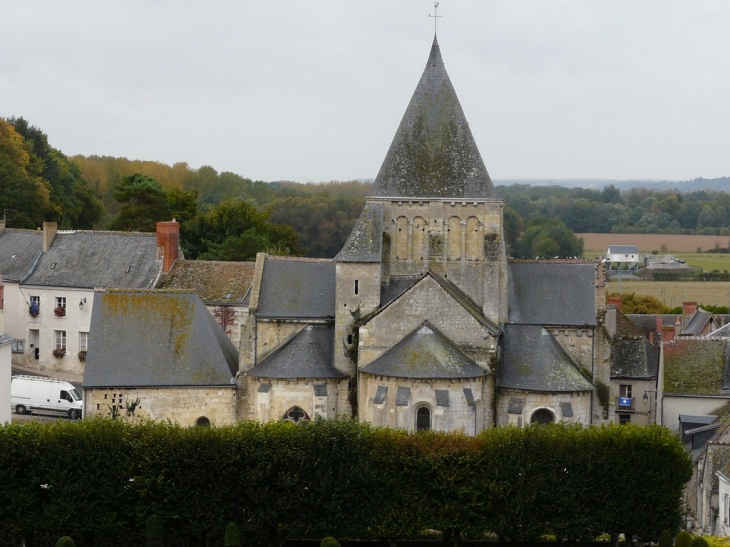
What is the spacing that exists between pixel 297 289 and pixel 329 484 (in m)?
13.1

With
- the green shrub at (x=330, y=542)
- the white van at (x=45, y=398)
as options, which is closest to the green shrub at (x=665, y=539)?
the green shrub at (x=330, y=542)

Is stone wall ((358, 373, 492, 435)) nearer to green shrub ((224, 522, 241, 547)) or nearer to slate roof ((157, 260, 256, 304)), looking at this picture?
green shrub ((224, 522, 241, 547))

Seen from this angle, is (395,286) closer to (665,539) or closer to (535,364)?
(535,364)

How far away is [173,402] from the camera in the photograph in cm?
4531

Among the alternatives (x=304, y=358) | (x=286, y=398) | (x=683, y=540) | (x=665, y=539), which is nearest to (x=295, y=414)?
(x=286, y=398)

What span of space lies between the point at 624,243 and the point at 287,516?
378 feet

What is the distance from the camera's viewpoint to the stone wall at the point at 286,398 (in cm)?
4534

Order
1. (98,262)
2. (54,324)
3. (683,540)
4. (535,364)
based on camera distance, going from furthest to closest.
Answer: (98,262), (54,324), (535,364), (683,540)

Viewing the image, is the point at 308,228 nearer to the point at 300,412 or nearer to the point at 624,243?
the point at 624,243

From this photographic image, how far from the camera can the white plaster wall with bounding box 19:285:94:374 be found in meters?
64.2

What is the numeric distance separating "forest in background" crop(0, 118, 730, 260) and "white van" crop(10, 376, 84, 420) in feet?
78.6

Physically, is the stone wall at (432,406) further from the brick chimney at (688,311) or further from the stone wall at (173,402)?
the brick chimney at (688,311)

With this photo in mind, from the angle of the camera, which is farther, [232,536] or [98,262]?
[98,262]

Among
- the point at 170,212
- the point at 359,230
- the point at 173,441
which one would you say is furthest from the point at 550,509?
the point at 170,212
